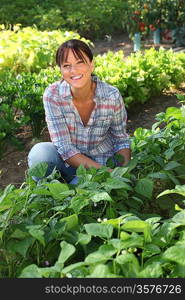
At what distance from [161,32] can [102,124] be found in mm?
5343

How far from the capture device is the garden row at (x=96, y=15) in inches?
284

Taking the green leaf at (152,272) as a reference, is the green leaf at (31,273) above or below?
below

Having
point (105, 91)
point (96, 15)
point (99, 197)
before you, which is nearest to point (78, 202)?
point (99, 197)

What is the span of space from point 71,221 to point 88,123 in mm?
962

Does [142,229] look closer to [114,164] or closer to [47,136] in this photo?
[114,164]

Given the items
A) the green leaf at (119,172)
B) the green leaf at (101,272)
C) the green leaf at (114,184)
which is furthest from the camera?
the green leaf at (119,172)

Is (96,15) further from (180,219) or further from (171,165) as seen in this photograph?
(180,219)

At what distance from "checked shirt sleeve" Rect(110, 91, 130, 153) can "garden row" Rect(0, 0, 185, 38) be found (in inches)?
182

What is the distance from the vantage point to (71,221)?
1982 millimetres

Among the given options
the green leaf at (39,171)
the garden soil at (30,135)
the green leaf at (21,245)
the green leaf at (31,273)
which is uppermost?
the green leaf at (39,171)

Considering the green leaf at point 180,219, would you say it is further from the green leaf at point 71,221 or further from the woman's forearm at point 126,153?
the woman's forearm at point 126,153

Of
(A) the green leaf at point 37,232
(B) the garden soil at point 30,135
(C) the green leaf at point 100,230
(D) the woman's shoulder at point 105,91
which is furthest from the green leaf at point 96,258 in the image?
(B) the garden soil at point 30,135

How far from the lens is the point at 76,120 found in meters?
2.83

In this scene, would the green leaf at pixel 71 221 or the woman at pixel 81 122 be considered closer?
the green leaf at pixel 71 221
